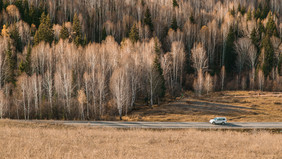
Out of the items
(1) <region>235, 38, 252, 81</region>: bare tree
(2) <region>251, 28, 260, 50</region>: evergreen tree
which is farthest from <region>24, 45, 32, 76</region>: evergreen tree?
(2) <region>251, 28, 260, 50</region>: evergreen tree

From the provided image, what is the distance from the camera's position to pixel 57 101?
151 feet

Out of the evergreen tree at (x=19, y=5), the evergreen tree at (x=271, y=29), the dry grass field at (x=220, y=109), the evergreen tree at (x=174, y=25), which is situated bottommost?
the dry grass field at (x=220, y=109)

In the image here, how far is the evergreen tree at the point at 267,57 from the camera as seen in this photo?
229 feet

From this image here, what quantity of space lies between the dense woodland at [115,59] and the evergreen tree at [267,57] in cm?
33

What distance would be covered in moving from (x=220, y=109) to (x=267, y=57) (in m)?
36.7

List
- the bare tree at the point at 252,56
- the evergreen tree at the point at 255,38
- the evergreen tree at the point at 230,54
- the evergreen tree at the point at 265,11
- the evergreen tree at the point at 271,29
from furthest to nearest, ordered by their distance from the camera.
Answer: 1. the evergreen tree at the point at 265,11
2. the evergreen tree at the point at 271,29
3. the evergreen tree at the point at 255,38
4. the evergreen tree at the point at 230,54
5. the bare tree at the point at 252,56

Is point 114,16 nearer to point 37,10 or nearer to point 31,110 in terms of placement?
point 37,10

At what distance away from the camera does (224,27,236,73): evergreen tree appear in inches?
3140

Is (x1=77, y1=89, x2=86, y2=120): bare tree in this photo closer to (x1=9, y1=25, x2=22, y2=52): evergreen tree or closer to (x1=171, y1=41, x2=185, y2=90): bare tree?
(x1=171, y1=41, x2=185, y2=90): bare tree

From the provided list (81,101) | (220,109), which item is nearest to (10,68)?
(81,101)

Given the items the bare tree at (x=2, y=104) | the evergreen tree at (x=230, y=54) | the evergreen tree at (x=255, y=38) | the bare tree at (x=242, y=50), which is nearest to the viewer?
the bare tree at (x=2, y=104)

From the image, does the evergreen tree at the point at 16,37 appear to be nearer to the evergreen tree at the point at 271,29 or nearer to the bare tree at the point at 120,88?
the bare tree at the point at 120,88

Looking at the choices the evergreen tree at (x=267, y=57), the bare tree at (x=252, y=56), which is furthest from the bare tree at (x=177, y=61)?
the evergreen tree at (x=267, y=57)

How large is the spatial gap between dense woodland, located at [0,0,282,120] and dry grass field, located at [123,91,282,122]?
4228mm
